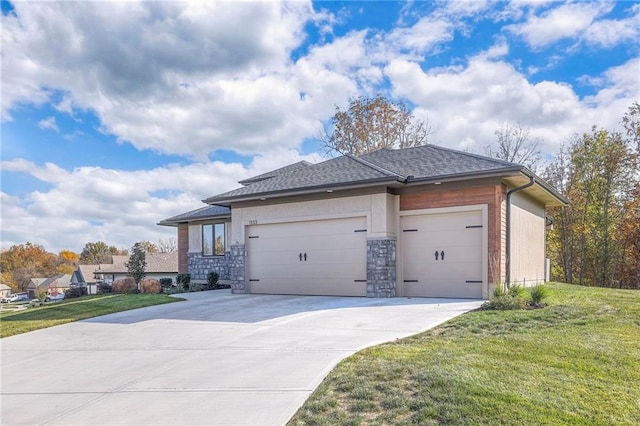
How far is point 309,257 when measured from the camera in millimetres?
12766

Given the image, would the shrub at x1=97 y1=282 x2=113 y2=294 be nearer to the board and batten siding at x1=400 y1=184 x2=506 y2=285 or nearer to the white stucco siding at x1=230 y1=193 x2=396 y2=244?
the white stucco siding at x1=230 y1=193 x2=396 y2=244

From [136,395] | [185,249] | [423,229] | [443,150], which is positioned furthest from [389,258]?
[185,249]

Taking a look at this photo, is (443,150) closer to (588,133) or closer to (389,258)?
(389,258)

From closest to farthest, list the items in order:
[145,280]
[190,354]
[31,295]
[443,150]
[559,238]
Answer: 1. [190,354]
2. [443,150]
3. [145,280]
4. [559,238]
5. [31,295]

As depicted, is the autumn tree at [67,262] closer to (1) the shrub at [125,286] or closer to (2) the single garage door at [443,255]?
(1) the shrub at [125,286]

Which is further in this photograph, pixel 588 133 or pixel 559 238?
pixel 559 238

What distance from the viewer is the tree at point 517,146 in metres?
25.2

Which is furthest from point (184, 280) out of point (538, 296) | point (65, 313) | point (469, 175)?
point (538, 296)

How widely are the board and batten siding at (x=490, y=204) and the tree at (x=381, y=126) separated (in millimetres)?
16739

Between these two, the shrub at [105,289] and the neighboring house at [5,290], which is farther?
the neighboring house at [5,290]

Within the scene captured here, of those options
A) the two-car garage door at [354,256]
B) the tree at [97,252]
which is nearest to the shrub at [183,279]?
the two-car garage door at [354,256]

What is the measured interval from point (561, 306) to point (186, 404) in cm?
717

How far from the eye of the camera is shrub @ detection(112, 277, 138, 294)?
16906 millimetres

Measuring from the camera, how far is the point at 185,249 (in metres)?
20.0
